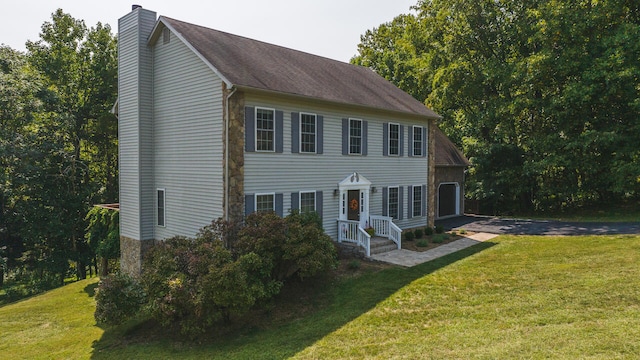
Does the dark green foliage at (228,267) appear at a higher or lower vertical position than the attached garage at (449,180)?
lower

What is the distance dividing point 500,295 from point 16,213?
91.2 feet

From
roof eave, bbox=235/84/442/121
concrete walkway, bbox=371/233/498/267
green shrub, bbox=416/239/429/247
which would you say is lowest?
concrete walkway, bbox=371/233/498/267

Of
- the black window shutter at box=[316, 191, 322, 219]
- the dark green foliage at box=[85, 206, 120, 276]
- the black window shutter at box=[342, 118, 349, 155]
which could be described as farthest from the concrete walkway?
the dark green foliage at box=[85, 206, 120, 276]

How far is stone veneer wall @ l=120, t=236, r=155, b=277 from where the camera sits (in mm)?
15609

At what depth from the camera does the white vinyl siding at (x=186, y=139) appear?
512 inches

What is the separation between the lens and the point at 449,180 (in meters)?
25.8

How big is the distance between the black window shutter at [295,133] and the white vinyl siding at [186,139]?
2.63m

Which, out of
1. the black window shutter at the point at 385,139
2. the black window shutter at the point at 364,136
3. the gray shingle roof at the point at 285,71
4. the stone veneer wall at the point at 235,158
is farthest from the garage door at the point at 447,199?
Result: the stone veneer wall at the point at 235,158

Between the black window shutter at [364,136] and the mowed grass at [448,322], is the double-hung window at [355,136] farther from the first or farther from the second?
the mowed grass at [448,322]

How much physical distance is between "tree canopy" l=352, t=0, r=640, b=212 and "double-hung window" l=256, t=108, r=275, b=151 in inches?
690

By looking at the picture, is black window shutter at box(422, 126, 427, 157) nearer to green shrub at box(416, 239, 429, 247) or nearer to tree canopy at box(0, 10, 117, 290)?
green shrub at box(416, 239, 429, 247)

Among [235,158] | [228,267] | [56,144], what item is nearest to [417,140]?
[235,158]

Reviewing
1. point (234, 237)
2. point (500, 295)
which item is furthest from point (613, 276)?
point (234, 237)

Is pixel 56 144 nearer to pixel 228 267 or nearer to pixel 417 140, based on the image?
pixel 228 267
